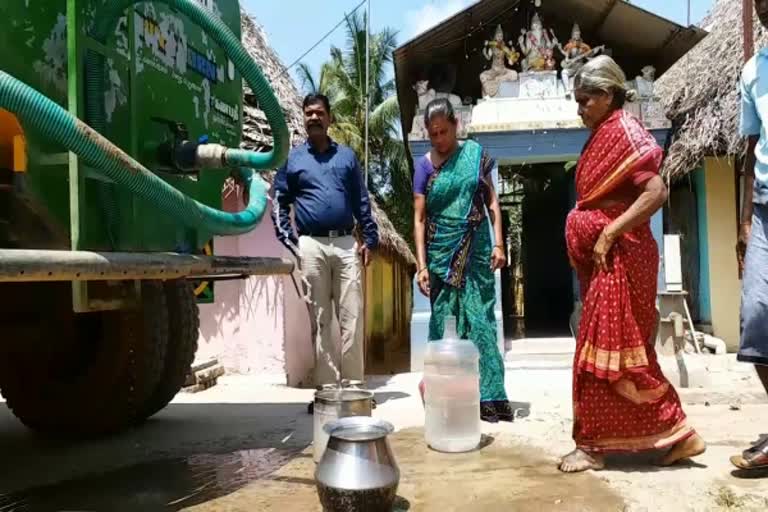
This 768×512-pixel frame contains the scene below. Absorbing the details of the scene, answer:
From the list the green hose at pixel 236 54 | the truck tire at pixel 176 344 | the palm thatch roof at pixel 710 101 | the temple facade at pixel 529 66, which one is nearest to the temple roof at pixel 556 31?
the temple facade at pixel 529 66

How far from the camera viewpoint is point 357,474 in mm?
2076

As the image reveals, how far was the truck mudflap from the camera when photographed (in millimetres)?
1643

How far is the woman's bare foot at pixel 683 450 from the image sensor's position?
9.00 ft

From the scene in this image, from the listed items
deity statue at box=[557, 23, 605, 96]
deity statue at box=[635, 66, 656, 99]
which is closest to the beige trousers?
deity statue at box=[557, 23, 605, 96]

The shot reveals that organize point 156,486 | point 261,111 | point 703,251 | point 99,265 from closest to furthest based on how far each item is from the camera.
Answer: point 99,265, point 156,486, point 261,111, point 703,251

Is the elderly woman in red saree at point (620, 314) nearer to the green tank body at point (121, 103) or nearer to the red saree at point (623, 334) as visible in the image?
the red saree at point (623, 334)

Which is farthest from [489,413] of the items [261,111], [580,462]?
[261,111]

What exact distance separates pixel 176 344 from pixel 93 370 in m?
0.51

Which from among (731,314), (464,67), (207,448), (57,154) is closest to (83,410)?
(207,448)

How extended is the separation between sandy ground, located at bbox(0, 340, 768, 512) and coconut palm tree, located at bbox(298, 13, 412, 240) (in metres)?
14.4

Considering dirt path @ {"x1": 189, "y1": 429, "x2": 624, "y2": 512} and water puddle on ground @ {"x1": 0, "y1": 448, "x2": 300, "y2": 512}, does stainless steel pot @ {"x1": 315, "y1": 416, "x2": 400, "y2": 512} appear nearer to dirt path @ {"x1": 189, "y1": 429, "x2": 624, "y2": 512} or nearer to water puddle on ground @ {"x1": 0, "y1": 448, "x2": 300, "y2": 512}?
dirt path @ {"x1": 189, "y1": 429, "x2": 624, "y2": 512}

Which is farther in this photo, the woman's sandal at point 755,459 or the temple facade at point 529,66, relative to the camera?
the temple facade at point 529,66

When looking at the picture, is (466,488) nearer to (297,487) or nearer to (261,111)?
(297,487)

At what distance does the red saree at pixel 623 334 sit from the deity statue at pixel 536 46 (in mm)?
4455
